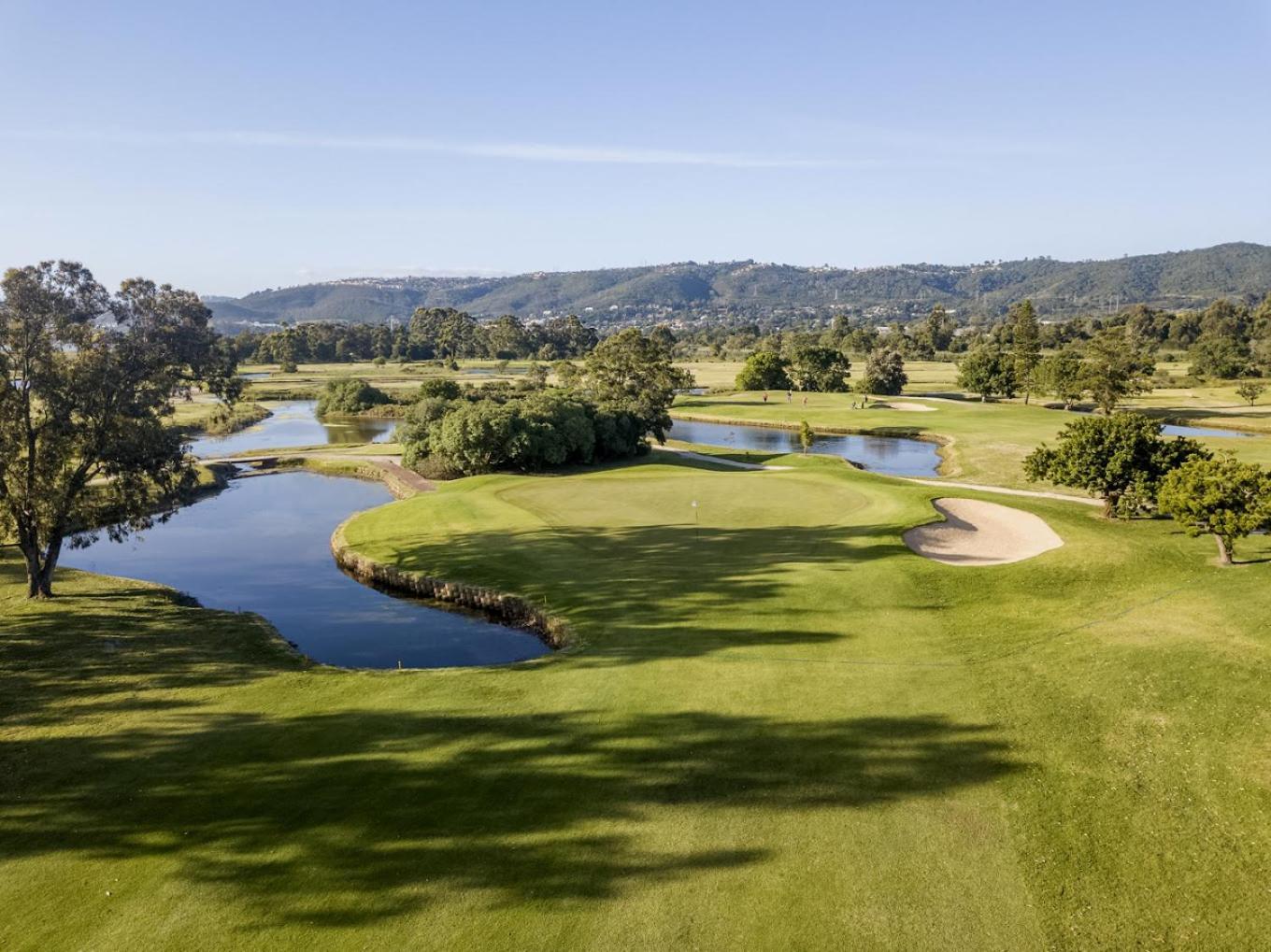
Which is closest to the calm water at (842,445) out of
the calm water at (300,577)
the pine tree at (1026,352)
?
the pine tree at (1026,352)

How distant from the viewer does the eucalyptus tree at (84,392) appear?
27594 mm

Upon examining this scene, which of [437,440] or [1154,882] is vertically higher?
[437,440]

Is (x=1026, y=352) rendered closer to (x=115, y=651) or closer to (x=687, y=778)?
(x=687, y=778)

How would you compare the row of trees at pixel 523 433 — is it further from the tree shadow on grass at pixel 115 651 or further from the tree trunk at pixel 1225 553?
the tree trunk at pixel 1225 553

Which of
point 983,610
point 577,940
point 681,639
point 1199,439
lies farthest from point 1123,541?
point 1199,439

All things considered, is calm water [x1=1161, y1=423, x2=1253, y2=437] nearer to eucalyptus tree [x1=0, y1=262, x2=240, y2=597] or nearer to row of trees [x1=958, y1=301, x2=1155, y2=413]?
row of trees [x1=958, y1=301, x2=1155, y2=413]

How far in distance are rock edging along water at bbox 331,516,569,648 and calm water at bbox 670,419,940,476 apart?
44.7 metres

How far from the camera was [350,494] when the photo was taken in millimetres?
57594

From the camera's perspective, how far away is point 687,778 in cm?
1521

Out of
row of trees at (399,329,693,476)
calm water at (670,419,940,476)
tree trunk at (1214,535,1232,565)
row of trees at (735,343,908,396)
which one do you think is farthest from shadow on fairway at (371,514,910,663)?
row of trees at (735,343,908,396)

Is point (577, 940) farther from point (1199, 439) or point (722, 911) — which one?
point (1199, 439)

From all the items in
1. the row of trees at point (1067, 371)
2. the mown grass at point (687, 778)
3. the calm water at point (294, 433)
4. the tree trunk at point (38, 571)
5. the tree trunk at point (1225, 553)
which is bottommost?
the mown grass at point (687, 778)

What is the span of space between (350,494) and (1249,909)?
55323mm

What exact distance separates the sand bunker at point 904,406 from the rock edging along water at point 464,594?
79.8 m
